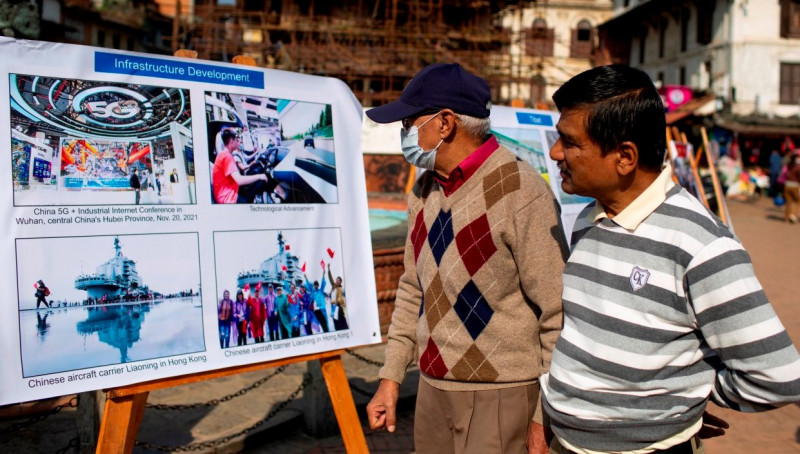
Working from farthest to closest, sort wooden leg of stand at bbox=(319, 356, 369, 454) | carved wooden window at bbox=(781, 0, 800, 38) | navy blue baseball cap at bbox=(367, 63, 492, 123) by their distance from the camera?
carved wooden window at bbox=(781, 0, 800, 38), wooden leg of stand at bbox=(319, 356, 369, 454), navy blue baseball cap at bbox=(367, 63, 492, 123)

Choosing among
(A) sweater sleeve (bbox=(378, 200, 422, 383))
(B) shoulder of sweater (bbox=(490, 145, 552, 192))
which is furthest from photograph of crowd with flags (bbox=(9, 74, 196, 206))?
(B) shoulder of sweater (bbox=(490, 145, 552, 192))

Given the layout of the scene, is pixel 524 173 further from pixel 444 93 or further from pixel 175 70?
pixel 175 70

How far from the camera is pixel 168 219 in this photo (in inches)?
117

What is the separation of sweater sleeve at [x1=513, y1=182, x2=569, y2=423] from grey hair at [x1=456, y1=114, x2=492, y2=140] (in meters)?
0.36

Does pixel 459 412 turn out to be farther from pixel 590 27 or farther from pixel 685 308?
pixel 590 27

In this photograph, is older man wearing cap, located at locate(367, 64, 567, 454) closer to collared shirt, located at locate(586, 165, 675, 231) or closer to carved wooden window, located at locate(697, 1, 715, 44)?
collared shirt, located at locate(586, 165, 675, 231)

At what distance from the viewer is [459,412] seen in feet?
8.39

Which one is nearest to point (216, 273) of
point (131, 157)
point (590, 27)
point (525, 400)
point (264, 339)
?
point (264, 339)

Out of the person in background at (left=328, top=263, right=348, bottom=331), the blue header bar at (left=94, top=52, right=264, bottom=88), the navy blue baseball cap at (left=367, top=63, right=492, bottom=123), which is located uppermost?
the blue header bar at (left=94, top=52, right=264, bottom=88)

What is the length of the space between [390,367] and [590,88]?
4.48 feet

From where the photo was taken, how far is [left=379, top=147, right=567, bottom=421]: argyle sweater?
7.89 ft

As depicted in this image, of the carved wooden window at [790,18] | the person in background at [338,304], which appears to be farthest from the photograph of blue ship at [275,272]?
the carved wooden window at [790,18]

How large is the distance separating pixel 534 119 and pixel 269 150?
2.02 meters

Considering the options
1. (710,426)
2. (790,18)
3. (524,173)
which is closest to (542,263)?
(524,173)
